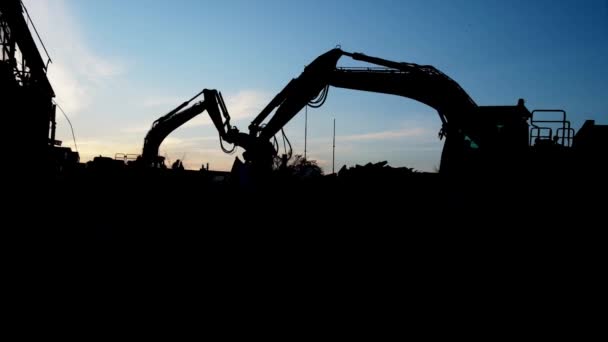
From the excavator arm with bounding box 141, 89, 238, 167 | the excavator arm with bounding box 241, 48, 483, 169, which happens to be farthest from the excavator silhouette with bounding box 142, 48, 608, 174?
the excavator arm with bounding box 141, 89, 238, 167

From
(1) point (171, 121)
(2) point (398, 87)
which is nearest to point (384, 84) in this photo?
(2) point (398, 87)

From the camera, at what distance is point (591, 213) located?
31.7 ft

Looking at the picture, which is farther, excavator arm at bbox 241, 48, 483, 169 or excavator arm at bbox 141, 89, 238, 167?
excavator arm at bbox 141, 89, 238, 167

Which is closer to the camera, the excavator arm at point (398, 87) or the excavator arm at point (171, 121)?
the excavator arm at point (398, 87)

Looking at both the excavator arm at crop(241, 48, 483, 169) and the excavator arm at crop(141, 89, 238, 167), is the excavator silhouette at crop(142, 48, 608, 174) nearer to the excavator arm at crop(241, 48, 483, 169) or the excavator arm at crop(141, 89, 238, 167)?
the excavator arm at crop(241, 48, 483, 169)

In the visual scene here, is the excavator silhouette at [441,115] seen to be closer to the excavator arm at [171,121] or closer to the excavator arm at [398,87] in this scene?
the excavator arm at [398,87]

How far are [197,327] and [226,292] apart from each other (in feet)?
4.00

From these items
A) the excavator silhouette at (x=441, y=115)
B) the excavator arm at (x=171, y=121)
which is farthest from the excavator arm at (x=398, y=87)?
the excavator arm at (x=171, y=121)

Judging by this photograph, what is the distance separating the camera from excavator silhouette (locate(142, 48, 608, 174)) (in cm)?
1182

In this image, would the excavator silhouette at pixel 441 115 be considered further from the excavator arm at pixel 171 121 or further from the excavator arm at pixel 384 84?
the excavator arm at pixel 171 121

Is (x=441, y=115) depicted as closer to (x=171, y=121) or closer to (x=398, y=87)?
(x=398, y=87)

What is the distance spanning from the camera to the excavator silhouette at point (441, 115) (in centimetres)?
1182

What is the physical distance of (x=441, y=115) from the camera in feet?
44.5

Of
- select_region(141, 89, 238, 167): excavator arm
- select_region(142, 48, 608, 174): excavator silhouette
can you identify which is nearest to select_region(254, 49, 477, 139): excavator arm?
select_region(142, 48, 608, 174): excavator silhouette
